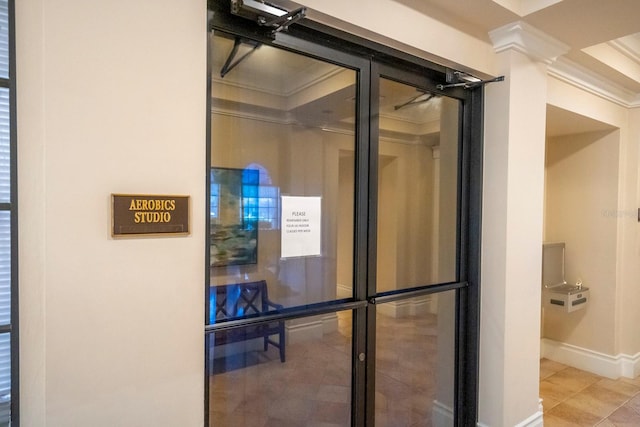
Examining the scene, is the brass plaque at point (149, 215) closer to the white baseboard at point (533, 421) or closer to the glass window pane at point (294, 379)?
the glass window pane at point (294, 379)

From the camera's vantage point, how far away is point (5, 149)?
109cm

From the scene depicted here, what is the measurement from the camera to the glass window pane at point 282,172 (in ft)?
5.21

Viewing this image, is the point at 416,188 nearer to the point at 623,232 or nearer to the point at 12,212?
the point at 12,212

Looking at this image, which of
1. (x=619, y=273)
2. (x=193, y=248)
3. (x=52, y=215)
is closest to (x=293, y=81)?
(x=193, y=248)

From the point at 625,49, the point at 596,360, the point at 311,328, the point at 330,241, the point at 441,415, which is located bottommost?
the point at 596,360

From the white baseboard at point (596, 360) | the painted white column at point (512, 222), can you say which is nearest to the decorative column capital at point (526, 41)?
the painted white column at point (512, 222)

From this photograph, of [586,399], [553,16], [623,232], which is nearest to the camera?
[553,16]

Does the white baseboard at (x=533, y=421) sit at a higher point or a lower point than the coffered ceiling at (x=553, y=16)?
lower

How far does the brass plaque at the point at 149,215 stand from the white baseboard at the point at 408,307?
1.21 m

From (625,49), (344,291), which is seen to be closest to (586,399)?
(344,291)

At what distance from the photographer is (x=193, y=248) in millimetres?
1373

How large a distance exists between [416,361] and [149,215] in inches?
74.4

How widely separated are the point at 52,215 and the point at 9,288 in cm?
25

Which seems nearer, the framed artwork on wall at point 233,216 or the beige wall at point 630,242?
the framed artwork on wall at point 233,216
